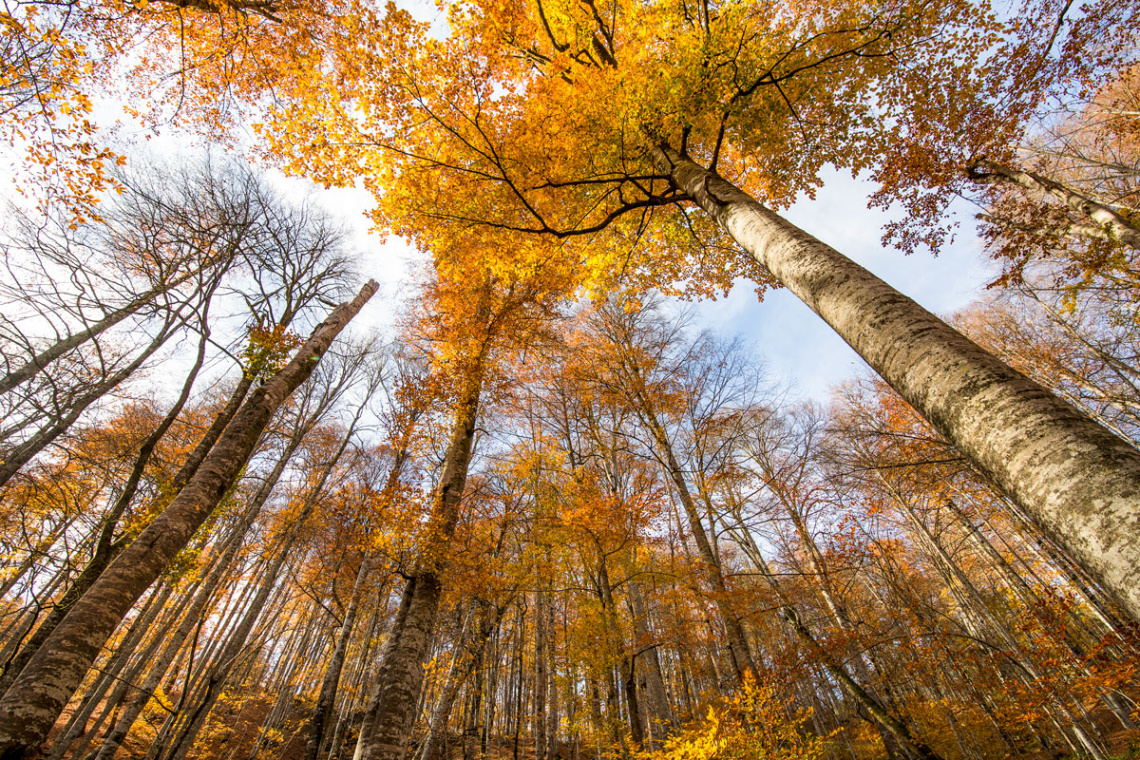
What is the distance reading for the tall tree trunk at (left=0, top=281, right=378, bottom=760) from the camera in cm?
242

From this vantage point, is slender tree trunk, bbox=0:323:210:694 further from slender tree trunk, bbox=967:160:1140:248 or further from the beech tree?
slender tree trunk, bbox=967:160:1140:248

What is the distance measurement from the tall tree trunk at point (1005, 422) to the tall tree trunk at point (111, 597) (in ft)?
16.2

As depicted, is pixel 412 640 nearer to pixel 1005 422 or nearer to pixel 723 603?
pixel 723 603

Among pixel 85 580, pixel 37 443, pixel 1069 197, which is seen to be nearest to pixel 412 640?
pixel 85 580

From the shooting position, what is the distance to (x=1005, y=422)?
1.29 meters

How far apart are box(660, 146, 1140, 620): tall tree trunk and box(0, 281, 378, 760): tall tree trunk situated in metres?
4.92

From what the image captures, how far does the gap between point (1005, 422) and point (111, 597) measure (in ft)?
18.4

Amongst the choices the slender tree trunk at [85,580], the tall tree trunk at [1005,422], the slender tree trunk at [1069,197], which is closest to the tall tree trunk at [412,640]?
the slender tree trunk at [85,580]

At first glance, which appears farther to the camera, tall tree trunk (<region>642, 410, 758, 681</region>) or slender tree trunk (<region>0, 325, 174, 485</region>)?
tall tree trunk (<region>642, 410, 758, 681</region>)

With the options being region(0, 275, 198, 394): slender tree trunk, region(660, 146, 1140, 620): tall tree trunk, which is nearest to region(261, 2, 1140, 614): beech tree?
region(660, 146, 1140, 620): tall tree trunk

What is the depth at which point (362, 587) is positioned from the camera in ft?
27.4

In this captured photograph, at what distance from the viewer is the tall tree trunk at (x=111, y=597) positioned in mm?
2419

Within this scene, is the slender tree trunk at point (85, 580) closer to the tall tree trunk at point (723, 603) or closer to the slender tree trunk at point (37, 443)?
the slender tree trunk at point (37, 443)

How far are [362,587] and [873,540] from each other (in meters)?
11.5
